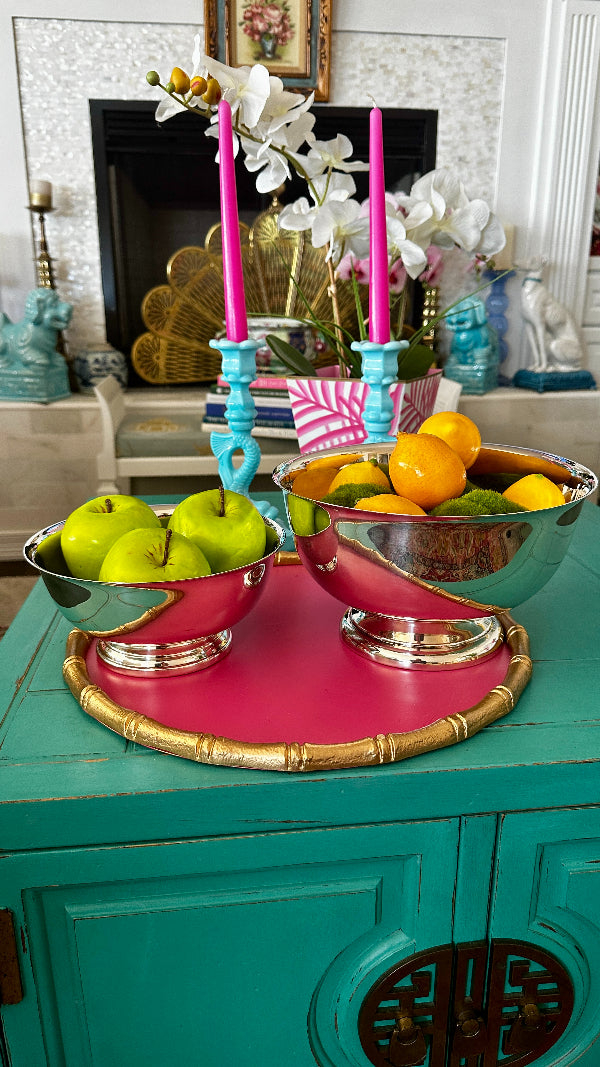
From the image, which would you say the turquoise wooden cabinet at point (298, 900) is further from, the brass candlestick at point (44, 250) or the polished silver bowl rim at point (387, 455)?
the brass candlestick at point (44, 250)

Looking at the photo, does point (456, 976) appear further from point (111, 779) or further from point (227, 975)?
point (111, 779)

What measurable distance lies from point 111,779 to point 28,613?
0.30 meters

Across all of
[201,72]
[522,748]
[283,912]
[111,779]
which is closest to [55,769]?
[111,779]

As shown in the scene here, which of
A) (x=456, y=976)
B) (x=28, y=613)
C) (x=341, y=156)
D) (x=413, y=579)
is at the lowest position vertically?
(x=456, y=976)

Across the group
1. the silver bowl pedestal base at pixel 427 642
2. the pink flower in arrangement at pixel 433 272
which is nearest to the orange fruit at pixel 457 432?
the silver bowl pedestal base at pixel 427 642

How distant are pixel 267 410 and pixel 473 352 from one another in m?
0.85

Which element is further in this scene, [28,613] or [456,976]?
[28,613]

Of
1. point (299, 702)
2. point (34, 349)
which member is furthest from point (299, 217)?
point (34, 349)

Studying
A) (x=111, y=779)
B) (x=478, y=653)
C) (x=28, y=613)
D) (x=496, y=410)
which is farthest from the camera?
(x=496, y=410)

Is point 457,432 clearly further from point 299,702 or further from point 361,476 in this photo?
point 299,702

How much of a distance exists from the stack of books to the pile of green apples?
5.27ft

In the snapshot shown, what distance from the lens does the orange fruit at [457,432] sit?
0.63 meters

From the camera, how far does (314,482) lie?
0.64 m

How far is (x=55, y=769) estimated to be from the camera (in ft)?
1.54
